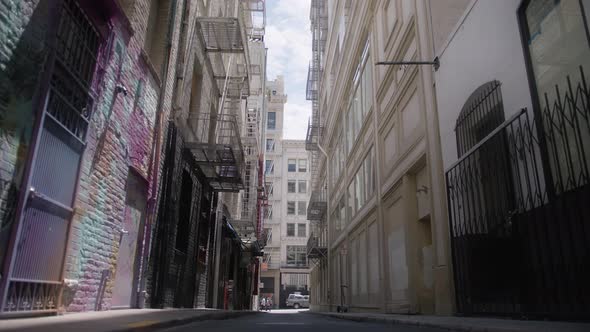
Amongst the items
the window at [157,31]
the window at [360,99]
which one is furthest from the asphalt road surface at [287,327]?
the window at [360,99]

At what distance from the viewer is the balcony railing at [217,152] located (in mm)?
12656

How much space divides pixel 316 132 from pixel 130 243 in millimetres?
24716

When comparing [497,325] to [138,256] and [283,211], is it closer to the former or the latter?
[138,256]

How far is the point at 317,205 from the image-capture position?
99.2 feet

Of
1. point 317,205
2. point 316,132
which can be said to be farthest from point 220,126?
point 316,132

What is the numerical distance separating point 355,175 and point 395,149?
6.87m

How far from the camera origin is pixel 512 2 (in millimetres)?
5910

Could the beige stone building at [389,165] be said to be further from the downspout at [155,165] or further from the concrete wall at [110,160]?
the concrete wall at [110,160]

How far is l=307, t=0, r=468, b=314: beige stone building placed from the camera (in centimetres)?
932

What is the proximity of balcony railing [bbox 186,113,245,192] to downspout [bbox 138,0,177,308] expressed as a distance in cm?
203

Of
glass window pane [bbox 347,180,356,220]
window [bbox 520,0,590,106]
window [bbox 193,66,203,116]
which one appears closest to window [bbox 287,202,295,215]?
glass window pane [bbox 347,180,356,220]

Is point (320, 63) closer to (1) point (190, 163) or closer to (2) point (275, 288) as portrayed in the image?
(1) point (190, 163)

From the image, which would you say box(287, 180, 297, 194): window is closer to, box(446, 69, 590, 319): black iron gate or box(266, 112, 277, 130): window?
box(266, 112, 277, 130): window

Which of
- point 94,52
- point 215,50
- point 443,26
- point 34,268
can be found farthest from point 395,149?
point 34,268
